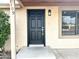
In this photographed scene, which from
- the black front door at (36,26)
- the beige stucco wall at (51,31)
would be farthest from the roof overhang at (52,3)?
the black front door at (36,26)

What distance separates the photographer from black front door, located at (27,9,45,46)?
11.1m

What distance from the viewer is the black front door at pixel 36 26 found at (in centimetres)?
1109

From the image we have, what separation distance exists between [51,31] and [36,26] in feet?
3.05

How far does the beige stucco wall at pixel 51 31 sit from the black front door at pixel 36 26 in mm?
295

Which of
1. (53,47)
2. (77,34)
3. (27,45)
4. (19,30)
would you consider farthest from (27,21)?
(77,34)

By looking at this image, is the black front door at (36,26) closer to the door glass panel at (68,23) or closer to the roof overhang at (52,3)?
the roof overhang at (52,3)

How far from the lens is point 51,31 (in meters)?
11.0

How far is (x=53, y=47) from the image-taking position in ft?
36.1

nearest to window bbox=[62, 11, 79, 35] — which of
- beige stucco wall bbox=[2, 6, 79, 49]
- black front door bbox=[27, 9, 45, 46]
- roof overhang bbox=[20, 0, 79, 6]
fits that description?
beige stucco wall bbox=[2, 6, 79, 49]

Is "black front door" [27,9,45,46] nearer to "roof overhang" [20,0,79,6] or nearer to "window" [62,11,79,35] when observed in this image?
"roof overhang" [20,0,79,6]

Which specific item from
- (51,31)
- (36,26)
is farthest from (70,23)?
(36,26)

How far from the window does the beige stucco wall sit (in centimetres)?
29

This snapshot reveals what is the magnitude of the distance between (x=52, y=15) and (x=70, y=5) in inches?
45.9

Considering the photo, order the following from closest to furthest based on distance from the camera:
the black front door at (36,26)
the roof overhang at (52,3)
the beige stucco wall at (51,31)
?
the roof overhang at (52,3)
the beige stucco wall at (51,31)
the black front door at (36,26)
